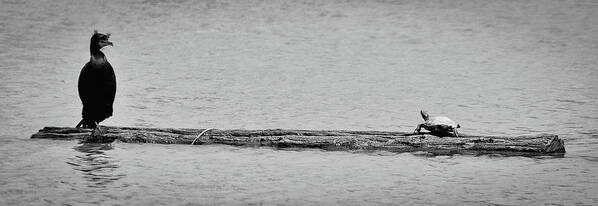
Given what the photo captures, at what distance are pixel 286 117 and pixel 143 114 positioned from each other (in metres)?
1.58

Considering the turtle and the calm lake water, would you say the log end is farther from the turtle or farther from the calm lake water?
the turtle

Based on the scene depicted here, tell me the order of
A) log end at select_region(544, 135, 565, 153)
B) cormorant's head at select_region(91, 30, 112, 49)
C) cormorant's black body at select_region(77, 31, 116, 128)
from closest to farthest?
log end at select_region(544, 135, 565, 153) → cormorant's head at select_region(91, 30, 112, 49) → cormorant's black body at select_region(77, 31, 116, 128)

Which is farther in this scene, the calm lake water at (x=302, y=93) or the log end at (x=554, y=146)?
the log end at (x=554, y=146)

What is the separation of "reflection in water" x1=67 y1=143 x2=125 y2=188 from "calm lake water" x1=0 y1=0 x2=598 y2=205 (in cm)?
2

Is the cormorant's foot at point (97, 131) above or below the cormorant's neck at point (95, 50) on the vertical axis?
below

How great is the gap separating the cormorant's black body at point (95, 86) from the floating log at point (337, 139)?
23.5 inches

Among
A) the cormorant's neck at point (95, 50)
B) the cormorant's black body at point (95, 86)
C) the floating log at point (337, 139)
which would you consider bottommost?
the floating log at point (337, 139)

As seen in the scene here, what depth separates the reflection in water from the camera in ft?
25.3

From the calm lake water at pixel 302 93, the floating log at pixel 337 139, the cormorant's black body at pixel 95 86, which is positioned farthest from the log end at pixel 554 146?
the cormorant's black body at pixel 95 86

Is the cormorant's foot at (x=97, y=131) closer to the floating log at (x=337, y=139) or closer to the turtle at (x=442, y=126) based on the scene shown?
the floating log at (x=337, y=139)

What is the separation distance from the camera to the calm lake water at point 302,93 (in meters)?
7.57

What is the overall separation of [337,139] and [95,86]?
2474 mm

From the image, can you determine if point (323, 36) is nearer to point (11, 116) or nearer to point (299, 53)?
point (299, 53)

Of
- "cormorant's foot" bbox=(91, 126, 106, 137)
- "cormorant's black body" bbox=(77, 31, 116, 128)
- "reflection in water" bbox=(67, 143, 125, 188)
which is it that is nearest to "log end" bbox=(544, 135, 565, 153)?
"reflection in water" bbox=(67, 143, 125, 188)
